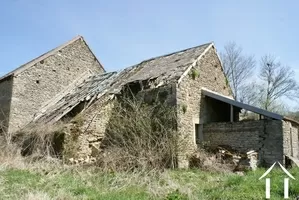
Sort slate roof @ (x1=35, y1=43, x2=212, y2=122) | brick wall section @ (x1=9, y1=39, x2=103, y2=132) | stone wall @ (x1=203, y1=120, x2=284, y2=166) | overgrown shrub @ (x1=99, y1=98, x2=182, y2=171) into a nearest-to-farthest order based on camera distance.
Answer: overgrown shrub @ (x1=99, y1=98, x2=182, y2=171) → stone wall @ (x1=203, y1=120, x2=284, y2=166) → slate roof @ (x1=35, y1=43, x2=212, y2=122) → brick wall section @ (x1=9, y1=39, x2=103, y2=132)

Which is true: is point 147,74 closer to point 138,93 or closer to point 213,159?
point 138,93

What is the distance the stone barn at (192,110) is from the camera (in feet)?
47.2

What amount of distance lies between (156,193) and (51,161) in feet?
22.2

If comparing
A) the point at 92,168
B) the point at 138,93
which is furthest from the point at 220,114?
the point at 92,168

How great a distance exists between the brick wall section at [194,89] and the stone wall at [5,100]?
11468mm

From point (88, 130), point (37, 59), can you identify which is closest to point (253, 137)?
point (88, 130)

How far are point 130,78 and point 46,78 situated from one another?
7.00 meters

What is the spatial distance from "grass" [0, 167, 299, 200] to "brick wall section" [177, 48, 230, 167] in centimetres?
371

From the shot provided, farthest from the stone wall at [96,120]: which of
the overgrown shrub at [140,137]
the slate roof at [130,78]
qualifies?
the slate roof at [130,78]

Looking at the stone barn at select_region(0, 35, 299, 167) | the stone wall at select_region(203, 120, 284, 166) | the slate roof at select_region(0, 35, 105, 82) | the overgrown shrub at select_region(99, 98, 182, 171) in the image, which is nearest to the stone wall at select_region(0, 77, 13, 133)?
the slate roof at select_region(0, 35, 105, 82)

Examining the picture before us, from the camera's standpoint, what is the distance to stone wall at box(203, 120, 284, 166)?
557 inches

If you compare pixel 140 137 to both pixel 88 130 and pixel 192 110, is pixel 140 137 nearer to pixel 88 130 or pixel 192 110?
pixel 88 130

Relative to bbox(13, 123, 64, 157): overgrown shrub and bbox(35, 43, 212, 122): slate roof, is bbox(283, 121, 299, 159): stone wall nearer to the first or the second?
bbox(35, 43, 212, 122): slate roof

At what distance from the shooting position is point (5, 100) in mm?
20516
